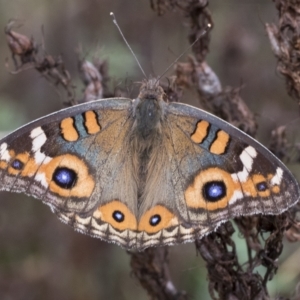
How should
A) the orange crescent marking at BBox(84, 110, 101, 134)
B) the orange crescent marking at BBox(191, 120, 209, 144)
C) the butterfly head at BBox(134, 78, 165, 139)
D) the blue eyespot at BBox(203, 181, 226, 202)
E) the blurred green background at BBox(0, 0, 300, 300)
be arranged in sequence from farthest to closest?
the blurred green background at BBox(0, 0, 300, 300)
the butterfly head at BBox(134, 78, 165, 139)
the orange crescent marking at BBox(84, 110, 101, 134)
the orange crescent marking at BBox(191, 120, 209, 144)
the blue eyespot at BBox(203, 181, 226, 202)

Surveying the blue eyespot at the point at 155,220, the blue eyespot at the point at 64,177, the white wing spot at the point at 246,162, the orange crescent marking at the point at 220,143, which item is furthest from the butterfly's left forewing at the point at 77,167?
the white wing spot at the point at 246,162

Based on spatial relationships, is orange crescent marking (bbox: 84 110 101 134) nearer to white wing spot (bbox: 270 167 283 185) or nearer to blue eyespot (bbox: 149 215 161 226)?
blue eyespot (bbox: 149 215 161 226)

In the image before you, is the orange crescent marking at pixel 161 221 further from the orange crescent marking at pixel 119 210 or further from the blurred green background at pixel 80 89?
the blurred green background at pixel 80 89

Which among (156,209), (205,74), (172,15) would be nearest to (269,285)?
(156,209)

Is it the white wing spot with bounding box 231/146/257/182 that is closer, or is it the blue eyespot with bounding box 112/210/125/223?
the white wing spot with bounding box 231/146/257/182

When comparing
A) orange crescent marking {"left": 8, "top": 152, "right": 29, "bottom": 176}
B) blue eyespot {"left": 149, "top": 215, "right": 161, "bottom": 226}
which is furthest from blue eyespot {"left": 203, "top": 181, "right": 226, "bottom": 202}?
orange crescent marking {"left": 8, "top": 152, "right": 29, "bottom": 176}
